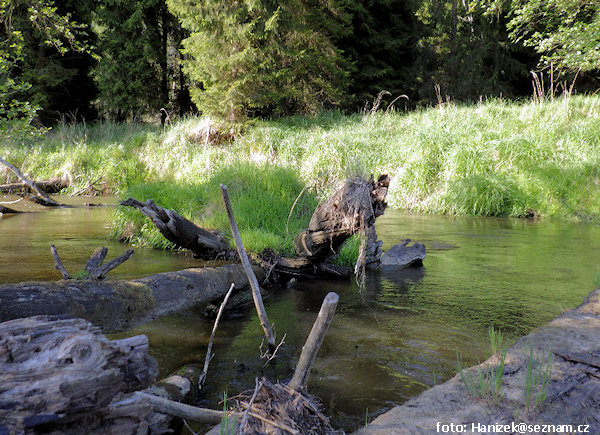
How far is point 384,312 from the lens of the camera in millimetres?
4434

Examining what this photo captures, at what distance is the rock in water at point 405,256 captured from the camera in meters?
6.15

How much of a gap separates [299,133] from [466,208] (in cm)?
524

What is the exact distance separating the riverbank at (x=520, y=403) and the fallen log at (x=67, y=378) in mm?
1084

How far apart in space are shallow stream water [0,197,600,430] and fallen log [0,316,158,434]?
2.92 feet

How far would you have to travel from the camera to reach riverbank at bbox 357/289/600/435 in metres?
2.13

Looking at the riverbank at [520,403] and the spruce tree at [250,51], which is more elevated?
the spruce tree at [250,51]

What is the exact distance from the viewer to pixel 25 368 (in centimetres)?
181

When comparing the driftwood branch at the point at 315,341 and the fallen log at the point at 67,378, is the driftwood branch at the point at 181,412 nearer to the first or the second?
the fallen log at the point at 67,378

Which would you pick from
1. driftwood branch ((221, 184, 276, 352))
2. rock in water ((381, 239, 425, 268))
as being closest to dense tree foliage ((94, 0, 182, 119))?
rock in water ((381, 239, 425, 268))

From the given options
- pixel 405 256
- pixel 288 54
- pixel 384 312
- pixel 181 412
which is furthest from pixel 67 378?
pixel 288 54

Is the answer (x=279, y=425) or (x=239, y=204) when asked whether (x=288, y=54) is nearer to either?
(x=239, y=204)

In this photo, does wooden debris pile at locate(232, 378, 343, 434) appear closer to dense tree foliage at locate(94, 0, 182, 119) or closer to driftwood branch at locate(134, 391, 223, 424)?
driftwood branch at locate(134, 391, 223, 424)

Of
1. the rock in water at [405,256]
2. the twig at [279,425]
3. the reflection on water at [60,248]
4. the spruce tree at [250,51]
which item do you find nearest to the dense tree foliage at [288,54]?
the spruce tree at [250,51]

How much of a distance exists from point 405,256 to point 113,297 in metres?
3.94
